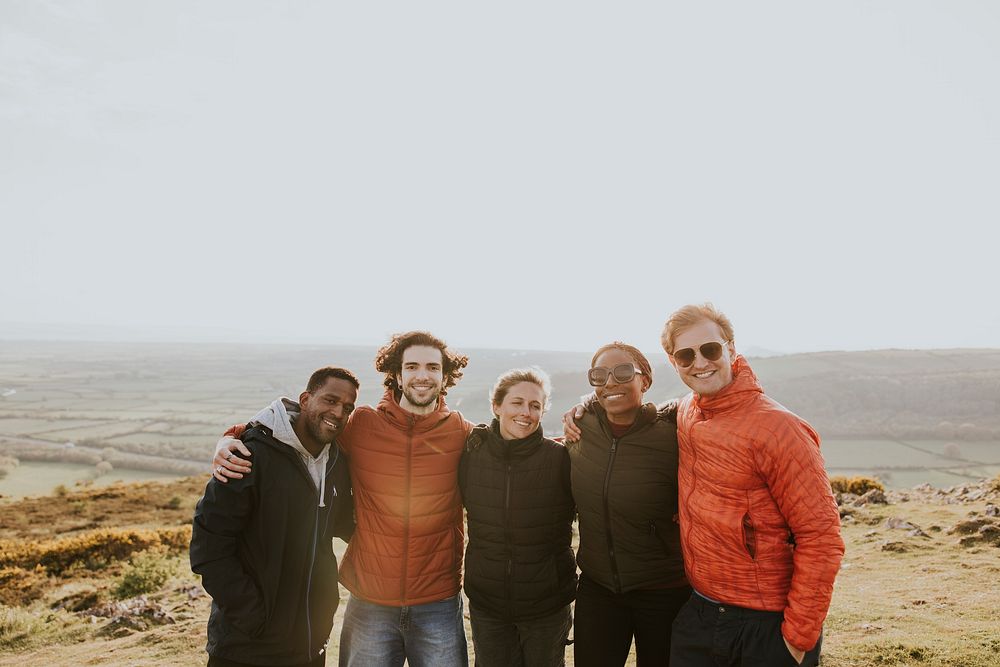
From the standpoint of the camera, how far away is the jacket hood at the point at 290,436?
4082 mm

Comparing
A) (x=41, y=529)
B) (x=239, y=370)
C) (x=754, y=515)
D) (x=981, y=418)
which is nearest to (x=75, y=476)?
(x=41, y=529)

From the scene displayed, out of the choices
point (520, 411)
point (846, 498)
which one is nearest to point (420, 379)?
point (520, 411)

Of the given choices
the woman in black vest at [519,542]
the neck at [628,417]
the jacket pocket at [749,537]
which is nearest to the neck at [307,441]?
the woman in black vest at [519,542]

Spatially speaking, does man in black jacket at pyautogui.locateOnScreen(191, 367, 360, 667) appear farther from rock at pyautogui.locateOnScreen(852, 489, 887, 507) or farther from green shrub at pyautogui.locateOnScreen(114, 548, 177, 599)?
rock at pyautogui.locateOnScreen(852, 489, 887, 507)

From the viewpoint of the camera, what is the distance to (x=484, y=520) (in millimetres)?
4379

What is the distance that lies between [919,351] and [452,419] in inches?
5657

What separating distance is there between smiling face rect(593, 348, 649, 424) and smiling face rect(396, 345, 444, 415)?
1425 millimetres

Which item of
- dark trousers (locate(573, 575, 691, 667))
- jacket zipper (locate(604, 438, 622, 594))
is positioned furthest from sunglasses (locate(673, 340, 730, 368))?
dark trousers (locate(573, 575, 691, 667))

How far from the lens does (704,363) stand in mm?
3803

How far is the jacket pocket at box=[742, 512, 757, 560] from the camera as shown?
3.47 m

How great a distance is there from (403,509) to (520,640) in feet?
4.73

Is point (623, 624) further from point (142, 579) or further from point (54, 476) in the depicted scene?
point (54, 476)

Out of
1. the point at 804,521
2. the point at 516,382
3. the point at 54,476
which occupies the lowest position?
the point at 54,476

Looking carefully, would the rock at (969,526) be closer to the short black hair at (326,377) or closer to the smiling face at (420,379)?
the smiling face at (420,379)
